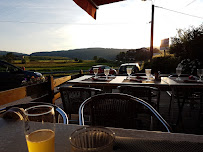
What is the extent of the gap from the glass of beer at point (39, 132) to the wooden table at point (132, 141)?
0.35 ft

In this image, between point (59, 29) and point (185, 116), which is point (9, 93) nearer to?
point (185, 116)

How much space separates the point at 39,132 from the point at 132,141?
0.36 m

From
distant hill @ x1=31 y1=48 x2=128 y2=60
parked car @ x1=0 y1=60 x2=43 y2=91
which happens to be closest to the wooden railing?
parked car @ x1=0 y1=60 x2=43 y2=91

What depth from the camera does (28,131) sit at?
0.48 meters

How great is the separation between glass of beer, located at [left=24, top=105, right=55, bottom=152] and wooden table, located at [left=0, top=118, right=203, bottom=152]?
0.11 meters

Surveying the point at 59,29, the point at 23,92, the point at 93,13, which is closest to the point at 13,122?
the point at 23,92

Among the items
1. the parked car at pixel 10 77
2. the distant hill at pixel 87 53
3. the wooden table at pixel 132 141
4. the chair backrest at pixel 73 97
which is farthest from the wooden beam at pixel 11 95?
the distant hill at pixel 87 53

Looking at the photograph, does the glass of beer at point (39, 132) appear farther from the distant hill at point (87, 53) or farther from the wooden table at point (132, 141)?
the distant hill at point (87, 53)

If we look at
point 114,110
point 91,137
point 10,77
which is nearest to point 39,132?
point 91,137

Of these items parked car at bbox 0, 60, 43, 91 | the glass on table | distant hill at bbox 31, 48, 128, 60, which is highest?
distant hill at bbox 31, 48, 128, 60

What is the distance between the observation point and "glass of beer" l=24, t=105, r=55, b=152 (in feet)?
1.52

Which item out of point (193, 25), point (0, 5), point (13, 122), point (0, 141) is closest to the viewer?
point (0, 141)

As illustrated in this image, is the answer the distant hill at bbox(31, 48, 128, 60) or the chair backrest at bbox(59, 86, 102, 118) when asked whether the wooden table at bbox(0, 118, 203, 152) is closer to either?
the chair backrest at bbox(59, 86, 102, 118)

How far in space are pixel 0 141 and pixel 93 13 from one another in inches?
94.7
